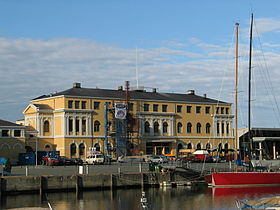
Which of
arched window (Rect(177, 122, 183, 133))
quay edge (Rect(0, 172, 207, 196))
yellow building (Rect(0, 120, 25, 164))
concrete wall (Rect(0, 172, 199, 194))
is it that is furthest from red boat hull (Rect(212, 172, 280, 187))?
arched window (Rect(177, 122, 183, 133))

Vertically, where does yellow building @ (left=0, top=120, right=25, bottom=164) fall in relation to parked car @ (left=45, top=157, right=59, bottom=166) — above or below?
above

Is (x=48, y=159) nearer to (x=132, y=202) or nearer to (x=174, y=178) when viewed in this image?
(x=174, y=178)

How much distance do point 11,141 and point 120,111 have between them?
68.7ft

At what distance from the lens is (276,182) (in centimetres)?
6019

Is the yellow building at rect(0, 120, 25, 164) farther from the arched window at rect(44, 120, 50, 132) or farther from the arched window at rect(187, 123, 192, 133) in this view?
the arched window at rect(187, 123, 192, 133)

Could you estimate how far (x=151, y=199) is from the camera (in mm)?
50031

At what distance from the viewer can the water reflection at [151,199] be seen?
45.7 meters

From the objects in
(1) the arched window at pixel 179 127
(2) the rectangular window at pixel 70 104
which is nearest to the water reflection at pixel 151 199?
(2) the rectangular window at pixel 70 104

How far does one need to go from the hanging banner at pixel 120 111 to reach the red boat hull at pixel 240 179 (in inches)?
1802

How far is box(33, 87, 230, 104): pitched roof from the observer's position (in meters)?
105

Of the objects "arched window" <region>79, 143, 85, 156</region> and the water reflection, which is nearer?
the water reflection

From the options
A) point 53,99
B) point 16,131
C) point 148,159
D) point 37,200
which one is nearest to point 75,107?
point 53,99

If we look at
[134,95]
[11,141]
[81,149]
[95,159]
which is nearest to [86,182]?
[95,159]

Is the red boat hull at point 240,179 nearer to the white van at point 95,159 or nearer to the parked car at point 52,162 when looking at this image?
the parked car at point 52,162
